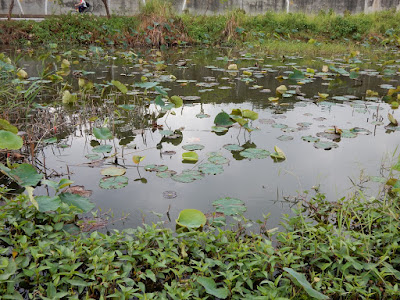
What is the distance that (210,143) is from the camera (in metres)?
2.61

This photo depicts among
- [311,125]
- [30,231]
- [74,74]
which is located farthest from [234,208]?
[74,74]

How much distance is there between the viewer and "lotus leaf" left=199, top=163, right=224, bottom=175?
213 centimetres

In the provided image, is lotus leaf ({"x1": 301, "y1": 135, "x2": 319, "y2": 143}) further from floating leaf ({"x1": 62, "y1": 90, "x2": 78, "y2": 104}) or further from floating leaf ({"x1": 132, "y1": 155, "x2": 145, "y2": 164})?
floating leaf ({"x1": 62, "y1": 90, "x2": 78, "y2": 104})

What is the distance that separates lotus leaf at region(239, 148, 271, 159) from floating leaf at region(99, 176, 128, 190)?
805mm

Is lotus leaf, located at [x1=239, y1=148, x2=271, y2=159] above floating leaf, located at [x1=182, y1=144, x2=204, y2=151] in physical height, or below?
below

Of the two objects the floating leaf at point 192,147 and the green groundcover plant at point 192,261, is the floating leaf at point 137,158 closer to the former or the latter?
the floating leaf at point 192,147

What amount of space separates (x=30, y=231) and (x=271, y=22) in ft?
34.0

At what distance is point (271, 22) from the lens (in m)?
10.6

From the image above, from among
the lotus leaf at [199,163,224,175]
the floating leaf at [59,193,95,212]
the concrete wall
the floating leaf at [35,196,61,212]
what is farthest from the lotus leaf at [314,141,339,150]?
the concrete wall

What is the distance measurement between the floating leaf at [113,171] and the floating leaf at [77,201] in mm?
367

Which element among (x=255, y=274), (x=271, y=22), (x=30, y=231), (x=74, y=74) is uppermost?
(x=271, y=22)

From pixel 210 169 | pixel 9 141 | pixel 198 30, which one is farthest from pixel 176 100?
pixel 198 30

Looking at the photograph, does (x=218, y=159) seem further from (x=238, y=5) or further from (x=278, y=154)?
(x=238, y=5)

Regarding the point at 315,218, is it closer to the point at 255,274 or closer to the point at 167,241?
the point at 255,274
